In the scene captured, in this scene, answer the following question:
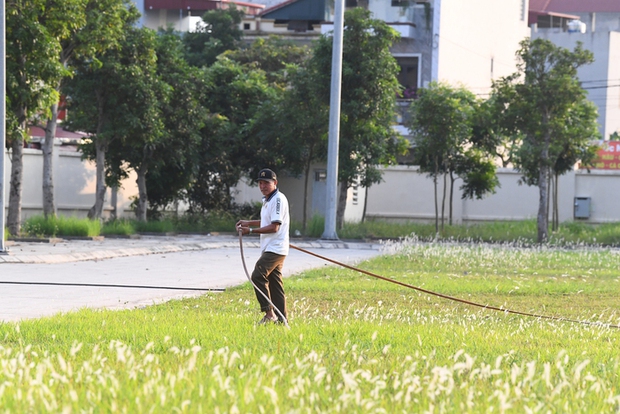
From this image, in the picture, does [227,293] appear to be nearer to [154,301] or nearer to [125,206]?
[154,301]

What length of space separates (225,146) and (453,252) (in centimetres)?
1549

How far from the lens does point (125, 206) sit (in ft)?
129

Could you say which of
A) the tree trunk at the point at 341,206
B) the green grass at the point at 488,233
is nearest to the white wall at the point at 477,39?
the green grass at the point at 488,233

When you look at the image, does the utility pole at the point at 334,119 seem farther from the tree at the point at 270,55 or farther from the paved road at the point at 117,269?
the tree at the point at 270,55

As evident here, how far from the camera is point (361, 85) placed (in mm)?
32969

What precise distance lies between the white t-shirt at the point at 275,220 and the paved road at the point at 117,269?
2.45m

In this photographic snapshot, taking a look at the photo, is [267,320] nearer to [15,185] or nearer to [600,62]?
[15,185]

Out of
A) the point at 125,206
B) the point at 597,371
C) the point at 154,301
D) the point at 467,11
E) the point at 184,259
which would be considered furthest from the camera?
the point at 467,11

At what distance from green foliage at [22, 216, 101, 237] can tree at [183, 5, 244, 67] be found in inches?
1112

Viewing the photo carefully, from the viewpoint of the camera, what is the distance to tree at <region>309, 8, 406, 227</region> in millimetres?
32625

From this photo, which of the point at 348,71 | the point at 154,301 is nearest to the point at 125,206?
the point at 348,71

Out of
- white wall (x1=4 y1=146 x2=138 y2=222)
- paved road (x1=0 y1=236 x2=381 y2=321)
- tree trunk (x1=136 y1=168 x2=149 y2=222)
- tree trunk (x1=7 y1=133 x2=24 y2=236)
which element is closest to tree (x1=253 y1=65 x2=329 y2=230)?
tree trunk (x1=136 y1=168 x2=149 y2=222)

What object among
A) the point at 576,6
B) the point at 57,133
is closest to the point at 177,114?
the point at 57,133

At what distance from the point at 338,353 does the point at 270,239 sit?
9.78ft
